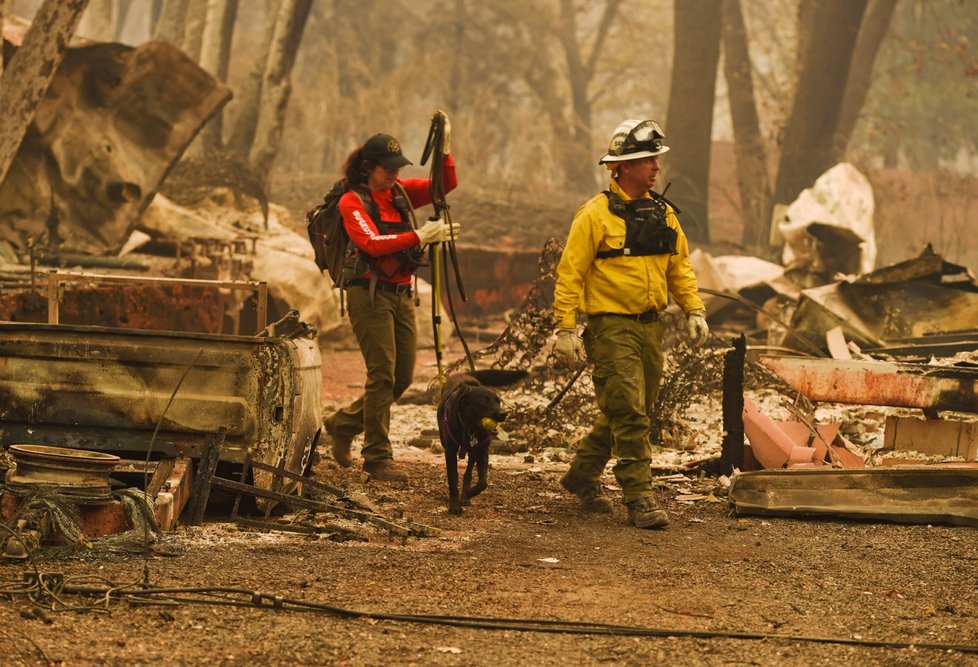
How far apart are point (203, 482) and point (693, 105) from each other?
18.0 m

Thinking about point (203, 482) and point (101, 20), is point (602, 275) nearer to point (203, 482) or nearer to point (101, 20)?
point (203, 482)

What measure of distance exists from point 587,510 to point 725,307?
10316 mm

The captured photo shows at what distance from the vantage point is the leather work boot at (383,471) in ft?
27.0

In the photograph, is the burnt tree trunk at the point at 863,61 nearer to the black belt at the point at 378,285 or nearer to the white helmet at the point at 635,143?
the black belt at the point at 378,285

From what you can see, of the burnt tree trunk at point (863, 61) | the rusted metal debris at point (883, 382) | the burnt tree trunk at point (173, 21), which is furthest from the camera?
the burnt tree trunk at point (863, 61)

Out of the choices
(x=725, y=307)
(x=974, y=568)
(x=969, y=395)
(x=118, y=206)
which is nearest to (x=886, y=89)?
(x=725, y=307)

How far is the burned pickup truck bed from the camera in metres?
6.56

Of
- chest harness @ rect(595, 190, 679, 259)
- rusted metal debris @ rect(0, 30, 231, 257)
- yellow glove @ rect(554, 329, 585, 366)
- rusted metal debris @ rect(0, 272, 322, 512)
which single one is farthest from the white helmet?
rusted metal debris @ rect(0, 30, 231, 257)

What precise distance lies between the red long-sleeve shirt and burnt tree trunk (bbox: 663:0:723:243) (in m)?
15.1

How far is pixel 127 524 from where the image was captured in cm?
588

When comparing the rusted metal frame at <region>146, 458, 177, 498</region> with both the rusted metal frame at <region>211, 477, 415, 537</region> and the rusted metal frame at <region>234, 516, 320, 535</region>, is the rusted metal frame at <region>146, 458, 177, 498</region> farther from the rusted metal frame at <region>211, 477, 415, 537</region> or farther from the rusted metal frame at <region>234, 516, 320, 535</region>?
the rusted metal frame at <region>234, 516, 320, 535</region>

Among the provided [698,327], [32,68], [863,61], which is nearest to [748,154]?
[863,61]

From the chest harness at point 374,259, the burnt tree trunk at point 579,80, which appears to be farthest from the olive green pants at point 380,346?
the burnt tree trunk at point 579,80

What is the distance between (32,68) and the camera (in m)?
13.2
